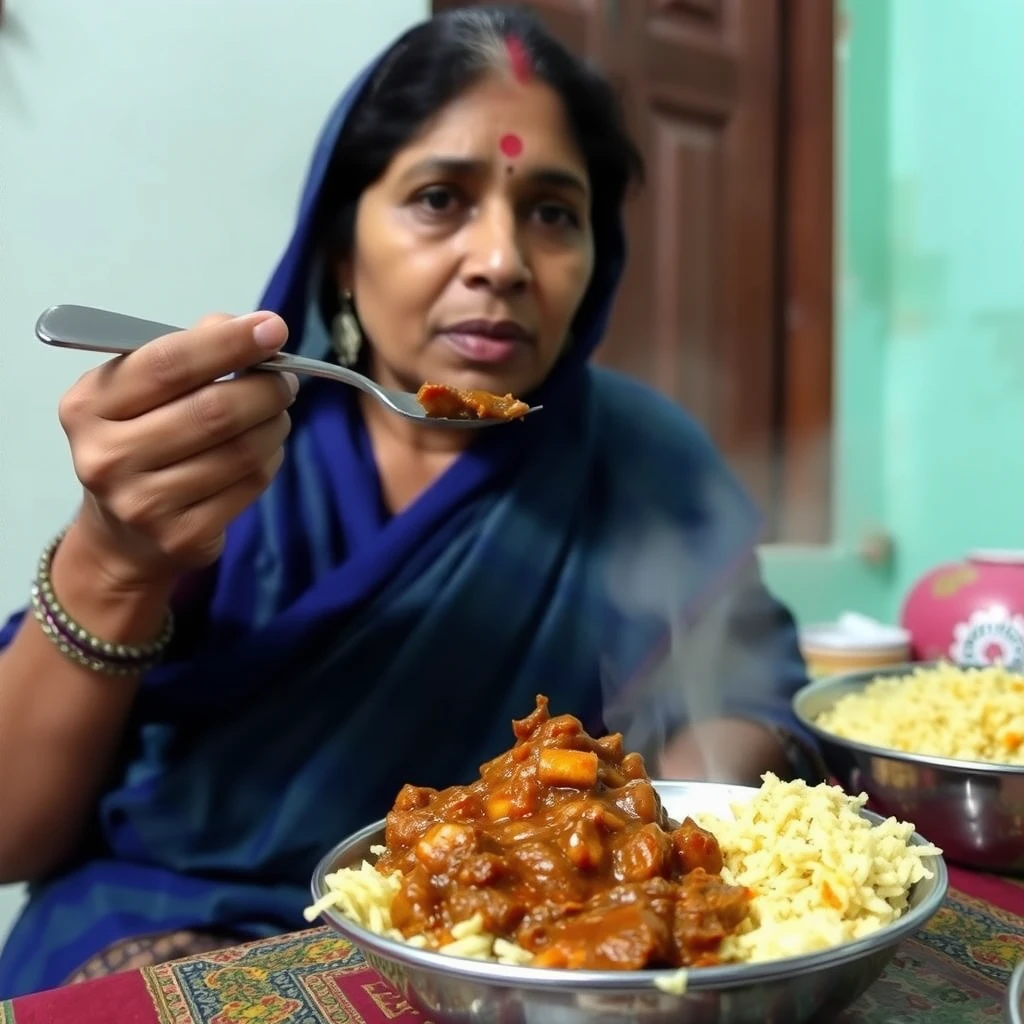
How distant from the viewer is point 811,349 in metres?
2.57

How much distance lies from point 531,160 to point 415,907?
94 cm

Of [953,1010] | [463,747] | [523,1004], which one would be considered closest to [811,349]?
[463,747]

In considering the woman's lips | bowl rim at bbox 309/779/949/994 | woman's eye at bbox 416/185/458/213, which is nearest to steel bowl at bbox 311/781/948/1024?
bowl rim at bbox 309/779/949/994

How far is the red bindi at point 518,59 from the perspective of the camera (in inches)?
49.4

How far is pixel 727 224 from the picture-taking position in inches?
96.8

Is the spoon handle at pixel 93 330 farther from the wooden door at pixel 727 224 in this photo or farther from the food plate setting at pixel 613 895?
the wooden door at pixel 727 224

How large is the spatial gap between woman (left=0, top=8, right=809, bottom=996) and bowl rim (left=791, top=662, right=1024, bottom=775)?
0.21 feet

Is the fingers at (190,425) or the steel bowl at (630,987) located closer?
the steel bowl at (630,987)

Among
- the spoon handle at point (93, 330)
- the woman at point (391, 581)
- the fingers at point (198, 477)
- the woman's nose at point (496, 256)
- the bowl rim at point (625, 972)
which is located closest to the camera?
the bowl rim at point (625, 972)

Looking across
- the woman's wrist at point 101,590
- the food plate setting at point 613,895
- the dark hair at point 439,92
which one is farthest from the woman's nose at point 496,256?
the food plate setting at point 613,895

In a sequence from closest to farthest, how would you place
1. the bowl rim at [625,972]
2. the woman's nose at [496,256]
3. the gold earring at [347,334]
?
the bowl rim at [625,972]
the woman's nose at [496,256]
the gold earring at [347,334]

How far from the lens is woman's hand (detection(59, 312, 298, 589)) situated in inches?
33.8

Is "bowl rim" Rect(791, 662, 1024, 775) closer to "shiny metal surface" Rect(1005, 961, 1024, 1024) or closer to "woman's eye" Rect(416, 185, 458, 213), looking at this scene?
"shiny metal surface" Rect(1005, 961, 1024, 1024)

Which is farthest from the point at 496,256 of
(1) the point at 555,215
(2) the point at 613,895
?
(2) the point at 613,895
